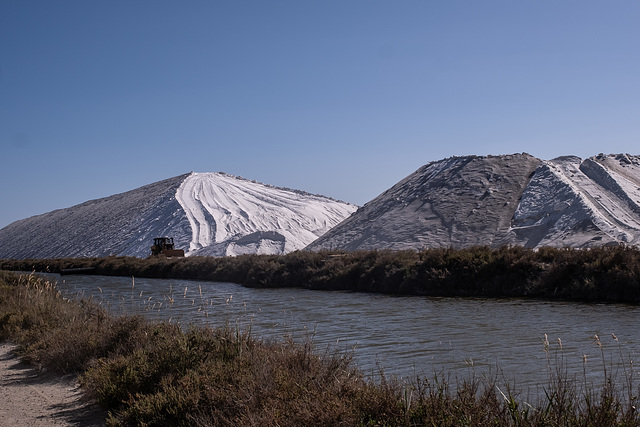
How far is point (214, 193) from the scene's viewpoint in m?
74.0

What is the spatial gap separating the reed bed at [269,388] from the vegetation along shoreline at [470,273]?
7.15 metres

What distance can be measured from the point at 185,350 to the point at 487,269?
14.2 m

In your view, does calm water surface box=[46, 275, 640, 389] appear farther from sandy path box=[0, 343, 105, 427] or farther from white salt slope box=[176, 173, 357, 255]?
white salt slope box=[176, 173, 357, 255]

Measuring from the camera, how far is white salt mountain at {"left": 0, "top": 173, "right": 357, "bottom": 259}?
57.9 metres

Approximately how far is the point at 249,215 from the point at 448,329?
57106 millimetres

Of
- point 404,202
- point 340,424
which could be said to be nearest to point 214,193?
point 404,202

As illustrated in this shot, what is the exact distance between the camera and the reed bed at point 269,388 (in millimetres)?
3820

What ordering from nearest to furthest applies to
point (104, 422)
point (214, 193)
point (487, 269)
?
point (104, 422) → point (487, 269) → point (214, 193)

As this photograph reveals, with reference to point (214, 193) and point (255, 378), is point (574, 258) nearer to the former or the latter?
point (255, 378)

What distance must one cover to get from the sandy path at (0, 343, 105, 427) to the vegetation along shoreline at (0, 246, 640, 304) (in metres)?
6.57

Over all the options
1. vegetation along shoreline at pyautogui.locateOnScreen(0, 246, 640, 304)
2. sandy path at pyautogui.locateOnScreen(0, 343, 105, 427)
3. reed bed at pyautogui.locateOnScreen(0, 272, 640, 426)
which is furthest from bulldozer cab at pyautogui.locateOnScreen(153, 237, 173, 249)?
sandy path at pyautogui.locateOnScreen(0, 343, 105, 427)

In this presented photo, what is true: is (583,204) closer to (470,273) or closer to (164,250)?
(470,273)

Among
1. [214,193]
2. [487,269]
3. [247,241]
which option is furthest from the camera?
[214,193]

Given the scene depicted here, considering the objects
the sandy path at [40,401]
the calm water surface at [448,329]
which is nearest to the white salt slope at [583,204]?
the calm water surface at [448,329]
